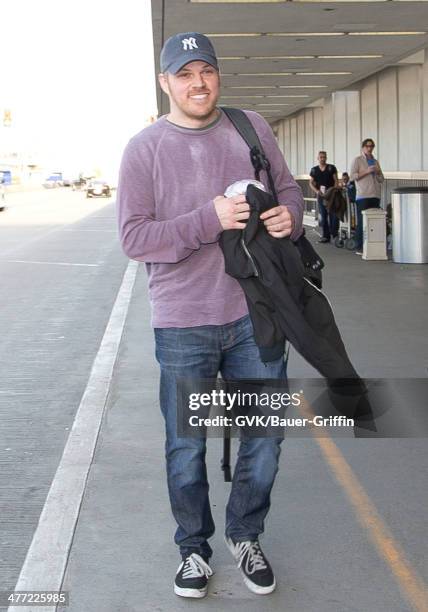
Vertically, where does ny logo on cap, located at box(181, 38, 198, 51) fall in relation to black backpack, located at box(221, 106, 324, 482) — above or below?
above

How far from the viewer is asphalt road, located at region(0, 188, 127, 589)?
528cm

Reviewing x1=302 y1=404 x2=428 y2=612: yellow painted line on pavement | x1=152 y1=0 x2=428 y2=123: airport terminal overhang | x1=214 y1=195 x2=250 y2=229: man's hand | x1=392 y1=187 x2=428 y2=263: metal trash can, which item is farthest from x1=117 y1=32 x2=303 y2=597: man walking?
x1=392 y1=187 x2=428 y2=263: metal trash can

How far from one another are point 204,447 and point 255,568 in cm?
52

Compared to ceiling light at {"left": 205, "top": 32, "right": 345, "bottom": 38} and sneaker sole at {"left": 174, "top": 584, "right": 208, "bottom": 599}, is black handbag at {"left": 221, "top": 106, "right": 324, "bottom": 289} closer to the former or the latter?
sneaker sole at {"left": 174, "top": 584, "right": 208, "bottom": 599}

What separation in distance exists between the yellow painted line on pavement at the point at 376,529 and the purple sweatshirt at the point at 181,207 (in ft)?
1.90

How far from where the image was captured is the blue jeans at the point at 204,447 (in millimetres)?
3775

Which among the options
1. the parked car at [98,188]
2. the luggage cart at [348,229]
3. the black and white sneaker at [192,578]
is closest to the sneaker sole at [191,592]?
the black and white sneaker at [192,578]

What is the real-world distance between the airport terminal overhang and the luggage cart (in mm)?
2960

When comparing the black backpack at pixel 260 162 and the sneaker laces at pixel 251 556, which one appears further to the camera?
the sneaker laces at pixel 251 556

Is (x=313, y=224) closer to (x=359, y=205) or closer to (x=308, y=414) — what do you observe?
(x=359, y=205)

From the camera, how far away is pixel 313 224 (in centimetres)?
3036

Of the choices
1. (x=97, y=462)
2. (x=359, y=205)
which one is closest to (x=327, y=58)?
(x=359, y=205)

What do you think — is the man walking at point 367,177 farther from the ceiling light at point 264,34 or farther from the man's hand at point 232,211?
the man's hand at point 232,211

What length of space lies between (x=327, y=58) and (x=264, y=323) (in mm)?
18011
